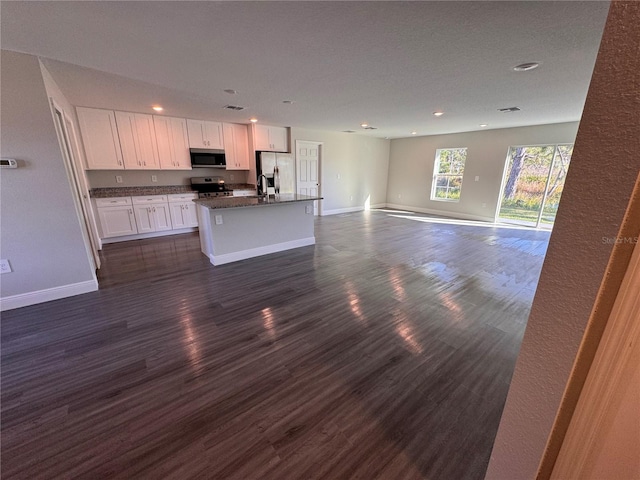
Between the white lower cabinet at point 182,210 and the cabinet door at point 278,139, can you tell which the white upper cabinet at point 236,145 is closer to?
the cabinet door at point 278,139

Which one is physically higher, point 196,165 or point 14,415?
point 196,165

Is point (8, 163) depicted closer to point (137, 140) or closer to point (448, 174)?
point (137, 140)

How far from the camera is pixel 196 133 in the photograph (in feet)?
18.1

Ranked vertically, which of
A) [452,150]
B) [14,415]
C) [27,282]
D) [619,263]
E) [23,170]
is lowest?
[14,415]

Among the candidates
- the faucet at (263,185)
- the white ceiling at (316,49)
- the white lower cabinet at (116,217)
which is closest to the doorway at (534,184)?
the white ceiling at (316,49)

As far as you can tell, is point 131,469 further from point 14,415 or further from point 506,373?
point 506,373

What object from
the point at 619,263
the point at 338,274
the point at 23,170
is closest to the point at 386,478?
the point at 619,263

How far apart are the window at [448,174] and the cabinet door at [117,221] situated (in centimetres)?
779

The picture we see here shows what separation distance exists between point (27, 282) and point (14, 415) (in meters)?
1.78

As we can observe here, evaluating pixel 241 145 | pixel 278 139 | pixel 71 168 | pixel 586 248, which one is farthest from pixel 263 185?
pixel 586 248

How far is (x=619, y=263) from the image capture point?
0.56 m

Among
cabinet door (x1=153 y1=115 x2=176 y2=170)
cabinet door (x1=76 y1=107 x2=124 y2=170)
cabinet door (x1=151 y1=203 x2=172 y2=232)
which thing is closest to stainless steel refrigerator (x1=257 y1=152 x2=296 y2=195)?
cabinet door (x1=153 y1=115 x2=176 y2=170)

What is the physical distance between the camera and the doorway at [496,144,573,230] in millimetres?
5863

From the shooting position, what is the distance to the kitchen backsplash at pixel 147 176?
5.04 m
